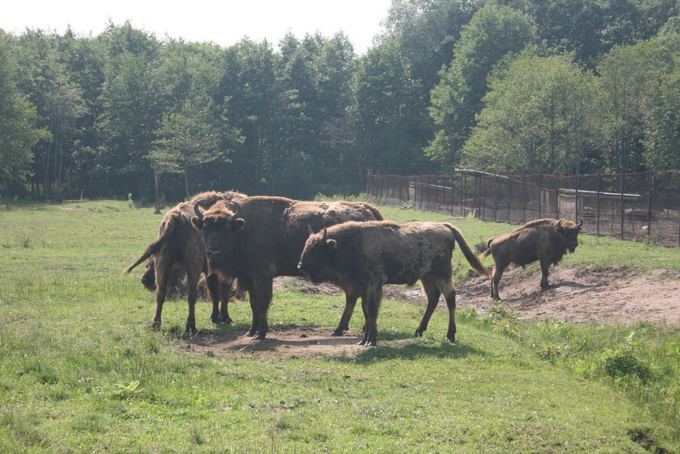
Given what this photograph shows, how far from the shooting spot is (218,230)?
1476 centimetres

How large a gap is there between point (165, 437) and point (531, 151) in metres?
51.1

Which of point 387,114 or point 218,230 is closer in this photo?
point 218,230

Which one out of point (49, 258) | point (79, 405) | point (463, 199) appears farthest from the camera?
point (463, 199)

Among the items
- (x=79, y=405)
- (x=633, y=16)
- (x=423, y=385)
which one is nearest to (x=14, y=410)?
(x=79, y=405)

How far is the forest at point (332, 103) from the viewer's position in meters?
59.6

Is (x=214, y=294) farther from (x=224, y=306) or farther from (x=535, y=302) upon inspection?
(x=535, y=302)

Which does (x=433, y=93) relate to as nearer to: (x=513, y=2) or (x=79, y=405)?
(x=513, y=2)

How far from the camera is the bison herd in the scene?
47.4 feet

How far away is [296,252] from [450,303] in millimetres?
3132

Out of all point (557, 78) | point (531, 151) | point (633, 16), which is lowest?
point (531, 151)

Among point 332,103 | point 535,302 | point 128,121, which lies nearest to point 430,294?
point 535,302

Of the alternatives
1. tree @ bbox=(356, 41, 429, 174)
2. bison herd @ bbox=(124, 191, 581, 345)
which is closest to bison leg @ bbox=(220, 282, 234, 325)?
bison herd @ bbox=(124, 191, 581, 345)

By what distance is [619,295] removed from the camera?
20.9 metres

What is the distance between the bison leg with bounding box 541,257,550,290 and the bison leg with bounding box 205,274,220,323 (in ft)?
36.6
